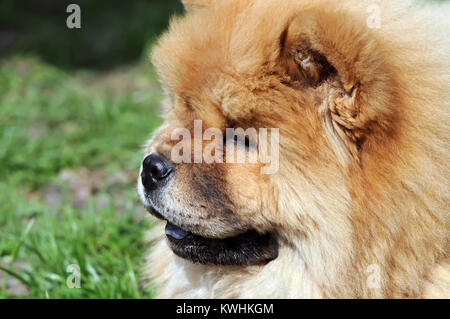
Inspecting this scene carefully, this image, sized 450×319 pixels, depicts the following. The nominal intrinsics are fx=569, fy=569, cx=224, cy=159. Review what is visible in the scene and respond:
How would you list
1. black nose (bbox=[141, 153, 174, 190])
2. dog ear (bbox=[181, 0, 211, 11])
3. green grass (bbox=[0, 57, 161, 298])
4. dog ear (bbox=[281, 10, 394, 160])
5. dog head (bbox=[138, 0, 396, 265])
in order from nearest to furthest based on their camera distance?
1. dog ear (bbox=[281, 10, 394, 160])
2. dog head (bbox=[138, 0, 396, 265])
3. black nose (bbox=[141, 153, 174, 190])
4. dog ear (bbox=[181, 0, 211, 11])
5. green grass (bbox=[0, 57, 161, 298])

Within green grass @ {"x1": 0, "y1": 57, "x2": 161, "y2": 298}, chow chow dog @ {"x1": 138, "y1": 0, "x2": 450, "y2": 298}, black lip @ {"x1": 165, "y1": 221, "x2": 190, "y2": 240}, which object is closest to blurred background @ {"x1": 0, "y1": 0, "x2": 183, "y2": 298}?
green grass @ {"x1": 0, "y1": 57, "x2": 161, "y2": 298}

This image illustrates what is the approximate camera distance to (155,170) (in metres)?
2.34

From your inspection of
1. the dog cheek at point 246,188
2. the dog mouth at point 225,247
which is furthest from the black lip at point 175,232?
the dog cheek at point 246,188

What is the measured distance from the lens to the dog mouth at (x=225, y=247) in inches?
92.4

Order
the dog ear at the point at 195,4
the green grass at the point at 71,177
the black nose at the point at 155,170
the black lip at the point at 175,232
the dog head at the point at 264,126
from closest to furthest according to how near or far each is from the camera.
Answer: the dog head at the point at 264,126, the black nose at the point at 155,170, the black lip at the point at 175,232, the dog ear at the point at 195,4, the green grass at the point at 71,177

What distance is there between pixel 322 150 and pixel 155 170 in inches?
27.0

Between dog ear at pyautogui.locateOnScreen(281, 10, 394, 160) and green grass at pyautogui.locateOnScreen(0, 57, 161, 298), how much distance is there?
1595 millimetres

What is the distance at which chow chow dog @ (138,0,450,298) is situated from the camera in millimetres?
2084

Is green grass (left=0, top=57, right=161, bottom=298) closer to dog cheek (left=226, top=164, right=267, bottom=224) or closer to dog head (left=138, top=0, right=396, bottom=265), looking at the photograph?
dog head (left=138, top=0, right=396, bottom=265)

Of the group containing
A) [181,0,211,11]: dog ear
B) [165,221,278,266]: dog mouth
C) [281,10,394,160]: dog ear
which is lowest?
[165,221,278,266]: dog mouth

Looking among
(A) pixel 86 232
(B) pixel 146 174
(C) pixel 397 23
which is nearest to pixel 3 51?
(A) pixel 86 232

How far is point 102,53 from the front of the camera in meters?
6.39

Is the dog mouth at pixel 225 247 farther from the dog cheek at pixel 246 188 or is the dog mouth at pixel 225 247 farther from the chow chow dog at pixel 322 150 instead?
the dog cheek at pixel 246 188
